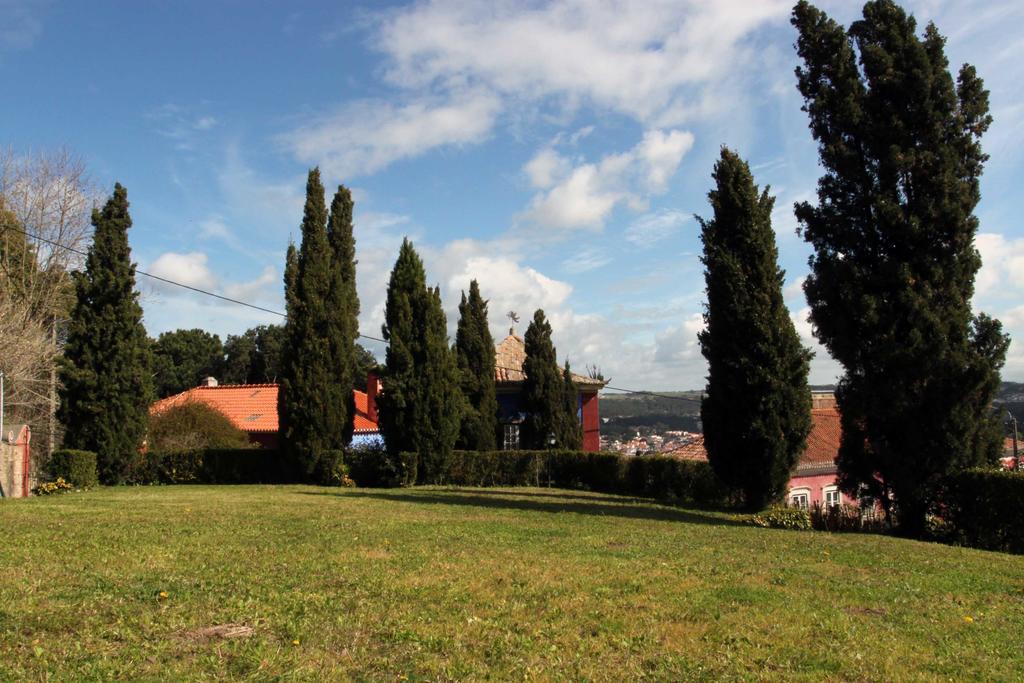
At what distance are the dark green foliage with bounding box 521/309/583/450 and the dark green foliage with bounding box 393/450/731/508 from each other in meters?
3.16

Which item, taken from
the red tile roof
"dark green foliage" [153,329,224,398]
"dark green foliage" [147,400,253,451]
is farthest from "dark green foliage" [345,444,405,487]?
"dark green foliage" [153,329,224,398]

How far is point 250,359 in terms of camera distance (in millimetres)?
61812

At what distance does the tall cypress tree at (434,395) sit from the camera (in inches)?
913

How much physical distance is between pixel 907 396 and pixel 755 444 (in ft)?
13.3

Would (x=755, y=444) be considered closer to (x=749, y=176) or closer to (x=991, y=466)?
(x=991, y=466)

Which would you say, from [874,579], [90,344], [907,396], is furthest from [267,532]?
[90,344]

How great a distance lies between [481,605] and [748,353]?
12.5 metres

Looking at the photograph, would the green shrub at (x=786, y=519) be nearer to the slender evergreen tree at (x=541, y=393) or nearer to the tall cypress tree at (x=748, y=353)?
the tall cypress tree at (x=748, y=353)

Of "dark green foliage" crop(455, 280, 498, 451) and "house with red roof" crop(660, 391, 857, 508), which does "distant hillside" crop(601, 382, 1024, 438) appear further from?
"dark green foliage" crop(455, 280, 498, 451)

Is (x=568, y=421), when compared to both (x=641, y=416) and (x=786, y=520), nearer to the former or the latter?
(x=786, y=520)

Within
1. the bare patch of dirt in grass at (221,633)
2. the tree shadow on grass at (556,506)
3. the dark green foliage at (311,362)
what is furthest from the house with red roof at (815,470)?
the bare patch of dirt in grass at (221,633)

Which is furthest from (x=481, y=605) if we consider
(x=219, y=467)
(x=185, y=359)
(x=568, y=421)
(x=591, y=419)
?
(x=185, y=359)

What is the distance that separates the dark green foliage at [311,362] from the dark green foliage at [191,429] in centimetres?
391

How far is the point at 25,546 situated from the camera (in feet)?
25.1
